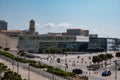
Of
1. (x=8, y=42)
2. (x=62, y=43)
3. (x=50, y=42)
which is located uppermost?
(x=50, y=42)

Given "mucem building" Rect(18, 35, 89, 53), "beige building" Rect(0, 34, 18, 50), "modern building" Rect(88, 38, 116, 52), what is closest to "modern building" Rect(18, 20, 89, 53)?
"mucem building" Rect(18, 35, 89, 53)

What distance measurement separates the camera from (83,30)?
6767 inches

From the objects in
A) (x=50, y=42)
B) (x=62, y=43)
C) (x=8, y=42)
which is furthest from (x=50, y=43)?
(x=8, y=42)

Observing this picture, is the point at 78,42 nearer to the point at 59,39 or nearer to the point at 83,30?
the point at 59,39

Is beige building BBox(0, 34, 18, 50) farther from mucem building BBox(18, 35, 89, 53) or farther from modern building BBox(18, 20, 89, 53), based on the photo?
mucem building BBox(18, 35, 89, 53)

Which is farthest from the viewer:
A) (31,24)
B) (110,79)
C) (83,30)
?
(83,30)

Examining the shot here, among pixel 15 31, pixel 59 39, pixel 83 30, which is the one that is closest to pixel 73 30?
pixel 83 30

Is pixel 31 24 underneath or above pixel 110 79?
above

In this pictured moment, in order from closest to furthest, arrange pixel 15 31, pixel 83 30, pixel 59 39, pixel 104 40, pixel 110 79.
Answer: pixel 110 79
pixel 104 40
pixel 59 39
pixel 15 31
pixel 83 30

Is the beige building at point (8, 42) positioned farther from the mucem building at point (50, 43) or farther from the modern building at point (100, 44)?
the modern building at point (100, 44)

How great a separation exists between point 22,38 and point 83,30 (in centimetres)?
6299

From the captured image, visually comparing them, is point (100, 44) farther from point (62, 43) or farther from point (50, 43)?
point (50, 43)

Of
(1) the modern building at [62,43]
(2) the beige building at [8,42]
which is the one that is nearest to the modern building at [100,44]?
(1) the modern building at [62,43]

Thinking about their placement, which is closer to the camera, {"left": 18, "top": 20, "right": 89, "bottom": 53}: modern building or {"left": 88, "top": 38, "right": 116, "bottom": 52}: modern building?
{"left": 88, "top": 38, "right": 116, "bottom": 52}: modern building
